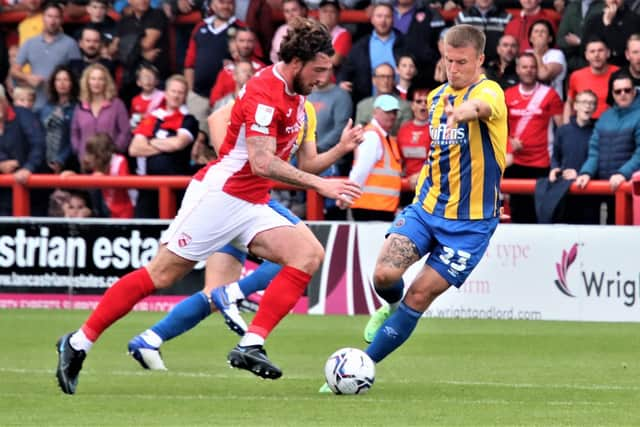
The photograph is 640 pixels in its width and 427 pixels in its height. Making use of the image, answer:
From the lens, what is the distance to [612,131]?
14.3m

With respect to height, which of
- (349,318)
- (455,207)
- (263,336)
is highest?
(455,207)

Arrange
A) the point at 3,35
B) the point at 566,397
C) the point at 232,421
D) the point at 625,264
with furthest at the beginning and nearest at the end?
the point at 3,35 < the point at 625,264 < the point at 566,397 < the point at 232,421

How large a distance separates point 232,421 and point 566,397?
2178 millimetres

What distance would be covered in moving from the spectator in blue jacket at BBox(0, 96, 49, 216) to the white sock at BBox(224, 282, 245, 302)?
21.8ft

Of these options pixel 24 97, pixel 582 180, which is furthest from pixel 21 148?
pixel 582 180

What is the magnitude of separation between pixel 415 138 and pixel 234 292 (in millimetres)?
5075

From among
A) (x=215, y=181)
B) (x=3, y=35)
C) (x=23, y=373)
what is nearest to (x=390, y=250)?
(x=215, y=181)

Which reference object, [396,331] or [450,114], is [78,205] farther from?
[450,114]

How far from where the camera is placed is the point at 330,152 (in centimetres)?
903

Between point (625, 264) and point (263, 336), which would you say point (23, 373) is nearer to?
point (263, 336)

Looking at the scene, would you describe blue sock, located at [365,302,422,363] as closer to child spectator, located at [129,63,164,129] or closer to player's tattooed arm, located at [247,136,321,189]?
player's tattooed arm, located at [247,136,321,189]

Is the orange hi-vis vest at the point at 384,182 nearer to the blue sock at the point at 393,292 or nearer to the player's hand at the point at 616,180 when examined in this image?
the player's hand at the point at 616,180

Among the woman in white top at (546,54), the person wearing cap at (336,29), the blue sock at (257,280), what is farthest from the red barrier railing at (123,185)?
the blue sock at (257,280)

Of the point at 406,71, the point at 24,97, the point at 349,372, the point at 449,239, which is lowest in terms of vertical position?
the point at 349,372
